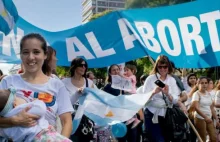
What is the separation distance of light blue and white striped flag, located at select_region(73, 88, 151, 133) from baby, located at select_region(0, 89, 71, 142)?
106 inches

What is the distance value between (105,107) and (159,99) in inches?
30.3

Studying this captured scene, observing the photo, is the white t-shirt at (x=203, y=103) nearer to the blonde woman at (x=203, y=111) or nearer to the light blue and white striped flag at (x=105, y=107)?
the blonde woman at (x=203, y=111)

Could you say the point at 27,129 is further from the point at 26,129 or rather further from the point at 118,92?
the point at 118,92

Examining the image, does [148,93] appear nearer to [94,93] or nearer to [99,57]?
[94,93]

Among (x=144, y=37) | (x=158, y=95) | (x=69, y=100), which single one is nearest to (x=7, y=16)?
(x=144, y=37)

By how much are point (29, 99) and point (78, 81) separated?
2.82m

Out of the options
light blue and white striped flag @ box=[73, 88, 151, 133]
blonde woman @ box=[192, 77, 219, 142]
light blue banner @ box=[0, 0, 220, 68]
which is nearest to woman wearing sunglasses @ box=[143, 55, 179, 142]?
light blue and white striped flag @ box=[73, 88, 151, 133]

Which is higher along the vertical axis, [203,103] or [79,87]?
[79,87]

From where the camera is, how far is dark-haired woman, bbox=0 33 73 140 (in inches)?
92.5

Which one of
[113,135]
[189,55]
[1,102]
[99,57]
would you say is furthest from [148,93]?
[1,102]

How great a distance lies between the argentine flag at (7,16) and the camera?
5824 millimetres

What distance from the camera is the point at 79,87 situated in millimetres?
5031

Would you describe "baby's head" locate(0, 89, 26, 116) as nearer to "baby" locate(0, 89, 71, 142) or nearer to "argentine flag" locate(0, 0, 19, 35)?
"baby" locate(0, 89, 71, 142)

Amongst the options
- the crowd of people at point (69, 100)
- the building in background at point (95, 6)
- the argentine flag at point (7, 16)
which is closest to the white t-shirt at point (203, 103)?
the crowd of people at point (69, 100)
